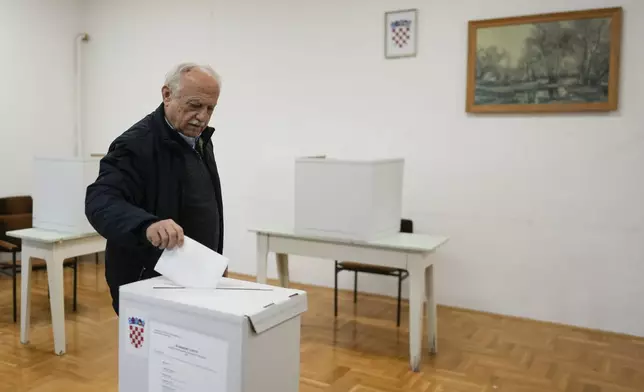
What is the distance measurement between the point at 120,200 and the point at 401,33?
315 cm

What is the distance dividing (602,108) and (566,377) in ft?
5.52

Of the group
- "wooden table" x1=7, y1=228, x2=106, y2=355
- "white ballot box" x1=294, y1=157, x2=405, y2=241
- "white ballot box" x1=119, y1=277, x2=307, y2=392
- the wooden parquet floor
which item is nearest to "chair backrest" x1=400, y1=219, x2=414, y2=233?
the wooden parquet floor

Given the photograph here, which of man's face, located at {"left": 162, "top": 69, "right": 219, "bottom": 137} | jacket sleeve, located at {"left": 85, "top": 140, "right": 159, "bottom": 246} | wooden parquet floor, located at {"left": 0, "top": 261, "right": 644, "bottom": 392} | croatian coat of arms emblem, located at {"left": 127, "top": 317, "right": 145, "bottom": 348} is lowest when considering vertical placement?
wooden parquet floor, located at {"left": 0, "top": 261, "right": 644, "bottom": 392}

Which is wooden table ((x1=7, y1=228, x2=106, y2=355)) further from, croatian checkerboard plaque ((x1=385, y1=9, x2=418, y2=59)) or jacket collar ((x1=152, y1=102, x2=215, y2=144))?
croatian checkerboard plaque ((x1=385, y1=9, x2=418, y2=59))

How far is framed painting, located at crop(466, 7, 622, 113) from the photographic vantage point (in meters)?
3.57

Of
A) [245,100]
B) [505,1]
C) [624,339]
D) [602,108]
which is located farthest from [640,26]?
[245,100]

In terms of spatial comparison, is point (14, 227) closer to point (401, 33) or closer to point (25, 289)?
point (25, 289)

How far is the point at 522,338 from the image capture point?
355 centimetres

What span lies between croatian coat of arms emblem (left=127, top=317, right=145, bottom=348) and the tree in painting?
10.4 feet

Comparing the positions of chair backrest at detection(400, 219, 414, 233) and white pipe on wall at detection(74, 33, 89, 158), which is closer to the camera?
chair backrest at detection(400, 219, 414, 233)

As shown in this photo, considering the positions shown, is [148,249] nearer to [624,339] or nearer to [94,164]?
[94,164]

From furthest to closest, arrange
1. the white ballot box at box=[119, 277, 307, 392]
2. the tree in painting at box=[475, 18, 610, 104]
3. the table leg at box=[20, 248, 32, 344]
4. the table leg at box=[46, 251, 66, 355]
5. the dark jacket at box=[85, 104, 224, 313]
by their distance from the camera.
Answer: the tree in painting at box=[475, 18, 610, 104], the table leg at box=[20, 248, 32, 344], the table leg at box=[46, 251, 66, 355], the dark jacket at box=[85, 104, 224, 313], the white ballot box at box=[119, 277, 307, 392]

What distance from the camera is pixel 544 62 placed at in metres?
3.73

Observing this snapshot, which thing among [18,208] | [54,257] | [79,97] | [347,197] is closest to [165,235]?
[347,197]
